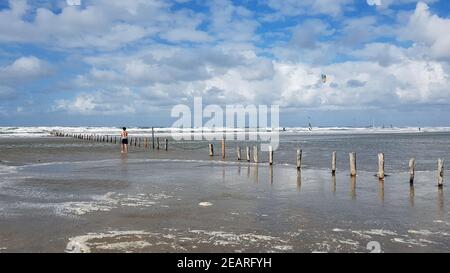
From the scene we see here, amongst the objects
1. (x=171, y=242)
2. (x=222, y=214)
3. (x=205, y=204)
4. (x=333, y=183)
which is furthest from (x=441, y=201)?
(x=171, y=242)

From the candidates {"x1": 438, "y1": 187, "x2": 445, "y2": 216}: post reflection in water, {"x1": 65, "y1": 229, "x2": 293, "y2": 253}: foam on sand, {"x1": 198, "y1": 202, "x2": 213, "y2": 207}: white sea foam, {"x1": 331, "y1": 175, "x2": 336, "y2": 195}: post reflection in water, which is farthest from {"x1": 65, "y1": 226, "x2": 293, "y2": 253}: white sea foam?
{"x1": 331, "y1": 175, "x2": 336, "y2": 195}: post reflection in water

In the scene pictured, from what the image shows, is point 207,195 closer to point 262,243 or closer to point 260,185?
point 260,185

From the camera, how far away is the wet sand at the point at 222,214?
9492 mm

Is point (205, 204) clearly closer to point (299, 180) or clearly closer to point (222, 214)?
point (222, 214)

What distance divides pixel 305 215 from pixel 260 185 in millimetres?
6106

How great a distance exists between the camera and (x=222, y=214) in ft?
41.1

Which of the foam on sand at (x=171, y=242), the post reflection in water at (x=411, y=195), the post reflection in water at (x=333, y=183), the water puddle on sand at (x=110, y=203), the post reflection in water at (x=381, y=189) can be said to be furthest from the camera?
the post reflection in water at (x=333, y=183)

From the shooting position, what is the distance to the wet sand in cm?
949

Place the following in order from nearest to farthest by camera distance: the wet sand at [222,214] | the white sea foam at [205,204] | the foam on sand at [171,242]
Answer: the foam on sand at [171,242] < the wet sand at [222,214] < the white sea foam at [205,204]

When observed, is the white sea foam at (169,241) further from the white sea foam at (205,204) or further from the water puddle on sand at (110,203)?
the white sea foam at (205,204)

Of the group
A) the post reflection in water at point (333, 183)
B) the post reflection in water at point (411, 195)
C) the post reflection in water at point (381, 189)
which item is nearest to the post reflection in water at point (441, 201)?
the post reflection in water at point (411, 195)

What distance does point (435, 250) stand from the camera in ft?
29.5

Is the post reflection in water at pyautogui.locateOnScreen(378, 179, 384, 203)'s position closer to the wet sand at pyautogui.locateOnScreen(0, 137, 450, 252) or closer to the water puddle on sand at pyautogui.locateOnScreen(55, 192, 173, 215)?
the wet sand at pyautogui.locateOnScreen(0, 137, 450, 252)

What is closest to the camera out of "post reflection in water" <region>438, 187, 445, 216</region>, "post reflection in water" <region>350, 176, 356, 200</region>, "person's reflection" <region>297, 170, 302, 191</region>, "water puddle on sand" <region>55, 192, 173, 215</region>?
"post reflection in water" <region>438, 187, 445, 216</region>
